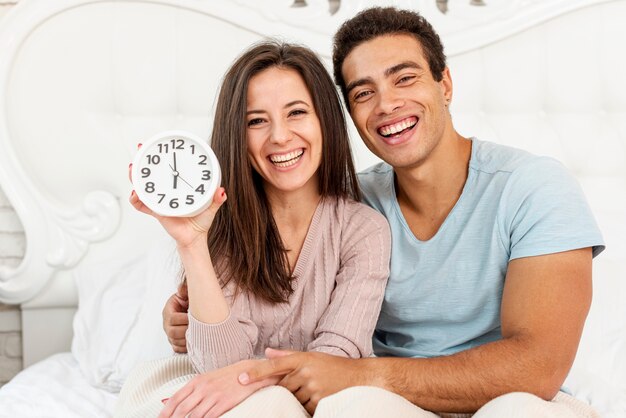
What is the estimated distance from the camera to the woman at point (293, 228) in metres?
1.60

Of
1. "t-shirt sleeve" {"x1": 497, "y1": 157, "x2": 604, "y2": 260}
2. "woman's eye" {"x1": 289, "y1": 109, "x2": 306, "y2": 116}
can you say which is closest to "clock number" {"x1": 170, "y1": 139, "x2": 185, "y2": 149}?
"woman's eye" {"x1": 289, "y1": 109, "x2": 306, "y2": 116}

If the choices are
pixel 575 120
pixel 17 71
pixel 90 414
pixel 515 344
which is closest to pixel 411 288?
pixel 515 344

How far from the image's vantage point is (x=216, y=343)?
151cm

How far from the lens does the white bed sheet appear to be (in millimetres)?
1813

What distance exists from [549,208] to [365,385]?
0.48 meters

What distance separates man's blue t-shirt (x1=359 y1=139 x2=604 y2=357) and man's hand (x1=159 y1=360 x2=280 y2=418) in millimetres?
401

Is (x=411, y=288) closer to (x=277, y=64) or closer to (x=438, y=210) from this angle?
(x=438, y=210)

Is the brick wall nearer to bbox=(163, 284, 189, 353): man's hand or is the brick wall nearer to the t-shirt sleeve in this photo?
bbox=(163, 284, 189, 353): man's hand

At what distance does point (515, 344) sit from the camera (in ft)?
4.64

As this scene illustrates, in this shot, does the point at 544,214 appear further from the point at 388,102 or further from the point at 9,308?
the point at 9,308

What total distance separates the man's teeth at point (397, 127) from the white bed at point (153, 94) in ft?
2.33

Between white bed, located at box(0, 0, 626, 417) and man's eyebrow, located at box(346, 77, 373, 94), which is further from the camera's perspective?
white bed, located at box(0, 0, 626, 417)

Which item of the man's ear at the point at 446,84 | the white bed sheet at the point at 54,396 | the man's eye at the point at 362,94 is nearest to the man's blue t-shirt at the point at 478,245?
the man's ear at the point at 446,84

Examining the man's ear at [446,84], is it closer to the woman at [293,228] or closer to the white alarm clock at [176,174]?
the woman at [293,228]
